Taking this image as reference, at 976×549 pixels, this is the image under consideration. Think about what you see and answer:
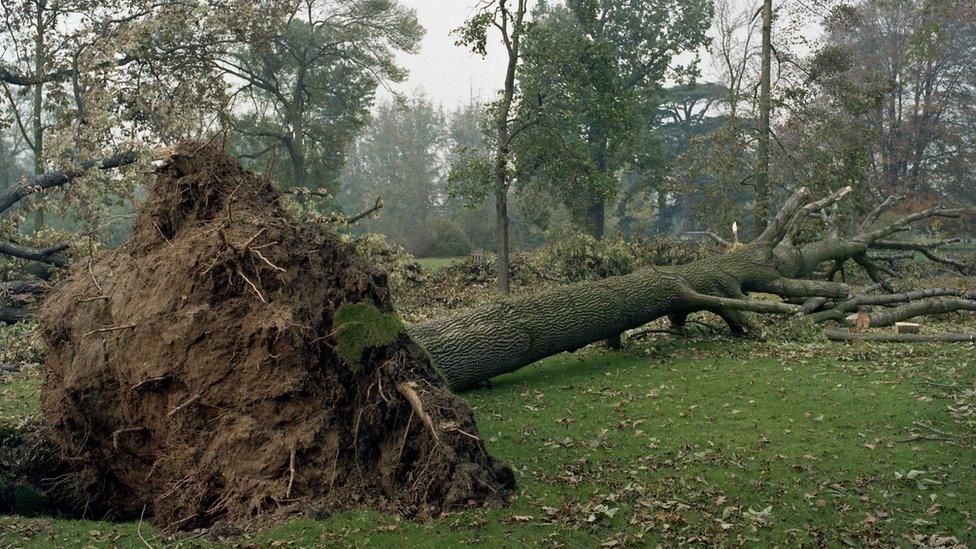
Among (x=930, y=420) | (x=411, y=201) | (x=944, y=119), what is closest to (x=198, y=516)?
(x=930, y=420)

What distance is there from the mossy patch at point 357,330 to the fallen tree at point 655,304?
82.5 inches

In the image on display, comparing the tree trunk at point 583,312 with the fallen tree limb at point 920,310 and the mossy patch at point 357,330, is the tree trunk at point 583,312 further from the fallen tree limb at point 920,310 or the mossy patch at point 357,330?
the mossy patch at point 357,330

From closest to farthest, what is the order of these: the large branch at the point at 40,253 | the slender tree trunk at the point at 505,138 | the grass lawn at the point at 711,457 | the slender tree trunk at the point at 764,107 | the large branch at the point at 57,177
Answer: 1. the grass lawn at the point at 711,457
2. the large branch at the point at 40,253
3. the large branch at the point at 57,177
4. the slender tree trunk at the point at 505,138
5. the slender tree trunk at the point at 764,107

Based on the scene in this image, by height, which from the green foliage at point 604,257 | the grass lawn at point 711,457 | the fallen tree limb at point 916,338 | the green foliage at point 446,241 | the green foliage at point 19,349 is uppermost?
the green foliage at point 446,241

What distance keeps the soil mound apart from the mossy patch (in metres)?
0.01

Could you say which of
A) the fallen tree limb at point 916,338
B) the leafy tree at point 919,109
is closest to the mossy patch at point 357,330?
the fallen tree limb at point 916,338

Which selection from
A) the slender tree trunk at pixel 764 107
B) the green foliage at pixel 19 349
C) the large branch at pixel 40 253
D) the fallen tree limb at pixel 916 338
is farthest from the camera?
the slender tree trunk at pixel 764 107

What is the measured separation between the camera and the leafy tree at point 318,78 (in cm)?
3231

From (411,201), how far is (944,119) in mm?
30458

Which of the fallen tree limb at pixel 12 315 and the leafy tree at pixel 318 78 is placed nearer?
the fallen tree limb at pixel 12 315

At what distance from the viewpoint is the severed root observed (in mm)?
6301

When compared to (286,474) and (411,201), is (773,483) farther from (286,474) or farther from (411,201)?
(411,201)

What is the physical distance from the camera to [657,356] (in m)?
12.4

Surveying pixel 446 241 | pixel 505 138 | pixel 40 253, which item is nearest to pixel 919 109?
pixel 446 241
